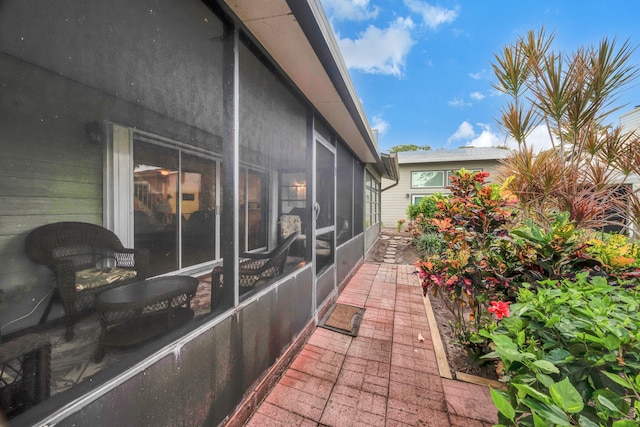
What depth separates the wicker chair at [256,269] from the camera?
1.54m

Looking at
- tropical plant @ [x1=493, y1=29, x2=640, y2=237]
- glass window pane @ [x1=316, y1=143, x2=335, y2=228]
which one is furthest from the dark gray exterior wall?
tropical plant @ [x1=493, y1=29, x2=640, y2=237]

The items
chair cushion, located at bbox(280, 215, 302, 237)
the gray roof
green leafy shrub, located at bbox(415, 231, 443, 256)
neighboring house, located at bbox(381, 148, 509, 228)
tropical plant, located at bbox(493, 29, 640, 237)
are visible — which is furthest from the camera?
neighboring house, located at bbox(381, 148, 509, 228)

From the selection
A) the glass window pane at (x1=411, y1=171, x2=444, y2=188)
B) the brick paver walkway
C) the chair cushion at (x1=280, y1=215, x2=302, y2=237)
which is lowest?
the brick paver walkway

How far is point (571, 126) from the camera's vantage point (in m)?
2.57

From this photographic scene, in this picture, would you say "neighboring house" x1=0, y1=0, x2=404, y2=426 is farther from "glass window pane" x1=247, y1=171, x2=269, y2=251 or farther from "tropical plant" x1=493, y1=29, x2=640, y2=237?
"tropical plant" x1=493, y1=29, x2=640, y2=237

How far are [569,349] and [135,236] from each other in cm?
184

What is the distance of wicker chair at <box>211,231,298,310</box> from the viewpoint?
5.06ft

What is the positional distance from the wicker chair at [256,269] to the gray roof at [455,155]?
447 inches

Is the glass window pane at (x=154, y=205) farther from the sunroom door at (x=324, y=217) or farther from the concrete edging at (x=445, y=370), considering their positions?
the concrete edging at (x=445, y=370)

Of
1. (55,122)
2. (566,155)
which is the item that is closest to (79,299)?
(55,122)

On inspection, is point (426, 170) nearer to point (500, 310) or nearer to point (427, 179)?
point (427, 179)

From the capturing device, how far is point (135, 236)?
119cm

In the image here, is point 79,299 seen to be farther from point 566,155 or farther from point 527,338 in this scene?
point 566,155

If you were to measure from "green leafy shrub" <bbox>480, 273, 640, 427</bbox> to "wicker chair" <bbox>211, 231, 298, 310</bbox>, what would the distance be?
1.39m
